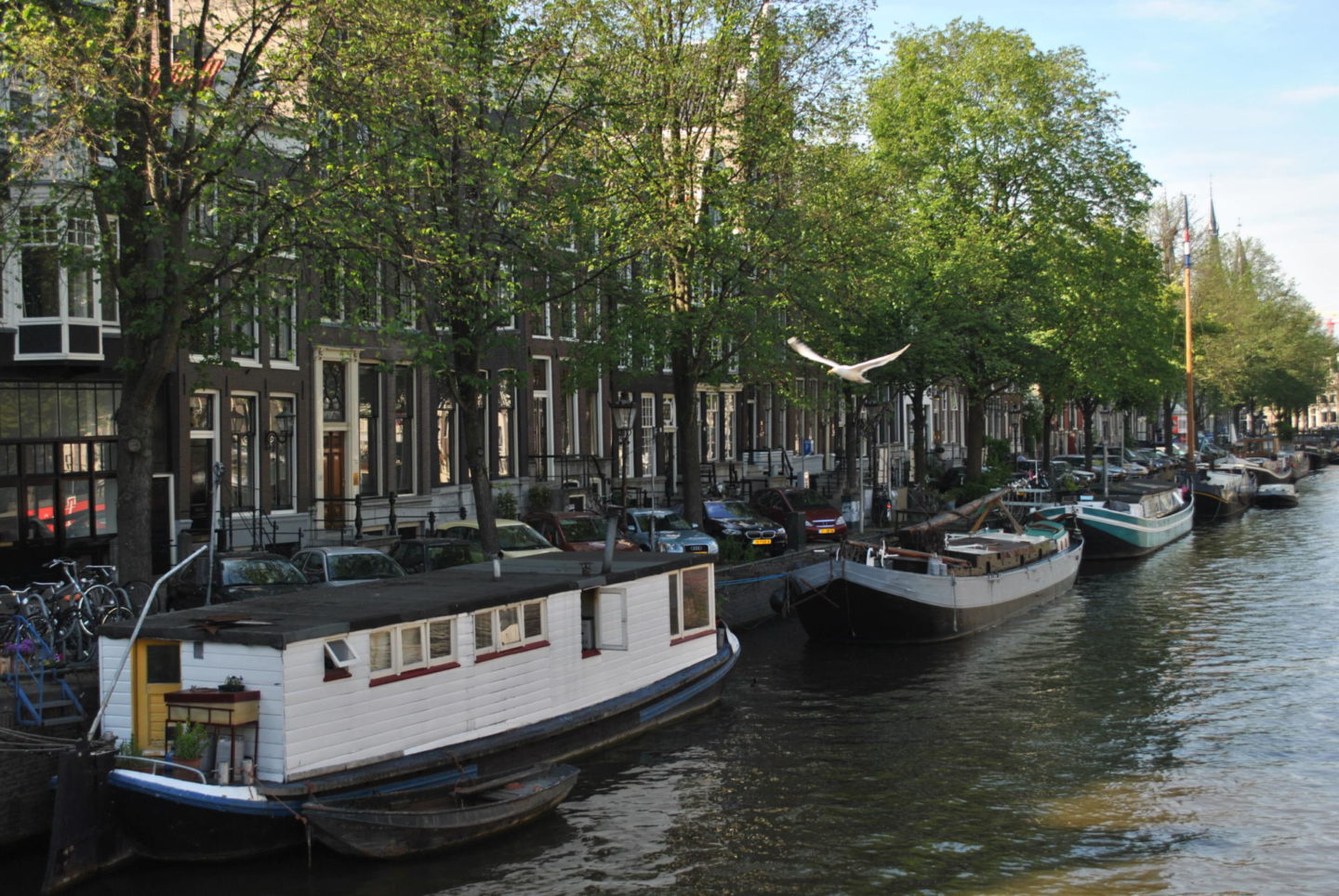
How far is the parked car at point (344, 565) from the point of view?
75.6ft

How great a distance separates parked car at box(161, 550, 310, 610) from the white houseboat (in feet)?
12.4

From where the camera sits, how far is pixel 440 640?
1619 cm

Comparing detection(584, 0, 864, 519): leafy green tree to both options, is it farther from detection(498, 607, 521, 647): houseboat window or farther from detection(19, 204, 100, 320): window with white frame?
detection(498, 607, 521, 647): houseboat window

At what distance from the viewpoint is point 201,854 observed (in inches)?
552

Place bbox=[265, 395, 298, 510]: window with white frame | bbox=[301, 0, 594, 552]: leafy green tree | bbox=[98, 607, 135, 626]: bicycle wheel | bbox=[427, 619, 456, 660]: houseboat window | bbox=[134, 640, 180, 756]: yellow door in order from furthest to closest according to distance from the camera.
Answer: bbox=[265, 395, 298, 510]: window with white frame < bbox=[301, 0, 594, 552]: leafy green tree < bbox=[98, 607, 135, 626]: bicycle wheel < bbox=[427, 619, 456, 660]: houseboat window < bbox=[134, 640, 180, 756]: yellow door

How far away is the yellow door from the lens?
48.9 ft

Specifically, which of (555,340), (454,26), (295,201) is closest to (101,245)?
(295,201)

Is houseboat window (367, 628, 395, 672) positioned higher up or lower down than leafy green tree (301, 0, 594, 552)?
lower down

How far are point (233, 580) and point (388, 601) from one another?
6.28 meters

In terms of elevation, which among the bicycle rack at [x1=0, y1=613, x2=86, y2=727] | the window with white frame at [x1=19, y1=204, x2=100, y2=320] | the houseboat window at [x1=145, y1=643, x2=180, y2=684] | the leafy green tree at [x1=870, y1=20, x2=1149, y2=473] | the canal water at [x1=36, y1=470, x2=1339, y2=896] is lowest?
the canal water at [x1=36, y1=470, x2=1339, y2=896]

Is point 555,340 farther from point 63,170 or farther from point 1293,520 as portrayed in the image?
point 1293,520

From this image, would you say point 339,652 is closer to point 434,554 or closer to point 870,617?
point 434,554

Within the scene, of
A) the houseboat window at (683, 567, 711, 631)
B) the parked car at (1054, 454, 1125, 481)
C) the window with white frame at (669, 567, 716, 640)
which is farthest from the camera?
the parked car at (1054, 454, 1125, 481)

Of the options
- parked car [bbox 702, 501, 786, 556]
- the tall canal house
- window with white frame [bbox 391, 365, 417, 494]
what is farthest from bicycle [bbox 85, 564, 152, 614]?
parked car [bbox 702, 501, 786, 556]
